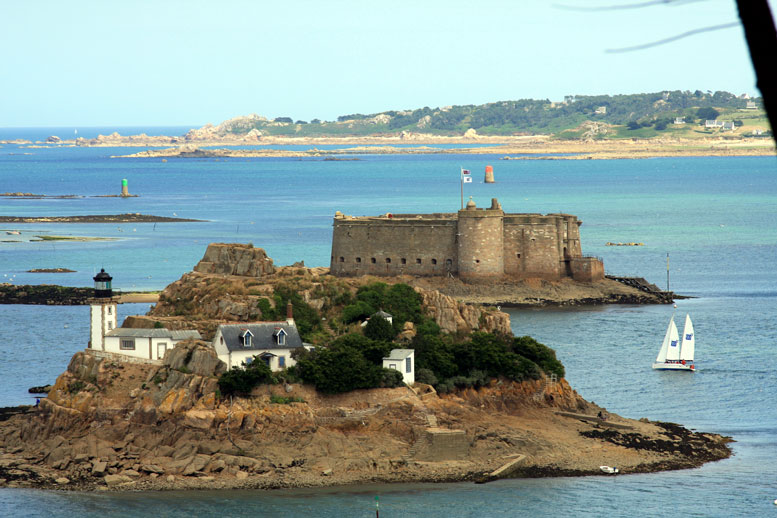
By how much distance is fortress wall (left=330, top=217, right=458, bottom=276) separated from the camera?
254 feet

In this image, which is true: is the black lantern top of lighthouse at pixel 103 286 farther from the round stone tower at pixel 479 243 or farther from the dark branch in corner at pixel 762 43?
the dark branch in corner at pixel 762 43

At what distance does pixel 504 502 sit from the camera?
3472cm

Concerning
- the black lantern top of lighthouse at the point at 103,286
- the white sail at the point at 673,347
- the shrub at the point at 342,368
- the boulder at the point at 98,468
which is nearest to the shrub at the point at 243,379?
the shrub at the point at 342,368

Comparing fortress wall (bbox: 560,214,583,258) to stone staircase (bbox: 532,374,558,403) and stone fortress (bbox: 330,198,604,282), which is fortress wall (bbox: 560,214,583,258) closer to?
stone fortress (bbox: 330,198,604,282)

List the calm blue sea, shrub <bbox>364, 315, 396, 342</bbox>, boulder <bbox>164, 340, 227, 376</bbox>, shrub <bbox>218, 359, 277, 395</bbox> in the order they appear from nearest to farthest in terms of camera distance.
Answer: the calm blue sea → shrub <bbox>218, 359, 277, 395</bbox> → boulder <bbox>164, 340, 227, 376</bbox> → shrub <bbox>364, 315, 396, 342</bbox>

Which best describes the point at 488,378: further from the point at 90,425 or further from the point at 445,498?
the point at 90,425

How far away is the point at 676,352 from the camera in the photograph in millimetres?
56219

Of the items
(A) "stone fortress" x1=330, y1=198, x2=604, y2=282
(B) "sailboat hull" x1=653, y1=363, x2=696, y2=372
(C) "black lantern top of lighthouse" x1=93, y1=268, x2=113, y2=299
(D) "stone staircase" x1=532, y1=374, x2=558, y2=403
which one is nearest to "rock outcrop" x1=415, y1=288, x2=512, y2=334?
(D) "stone staircase" x1=532, y1=374, x2=558, y2=403

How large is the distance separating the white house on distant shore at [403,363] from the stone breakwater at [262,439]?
47 cm

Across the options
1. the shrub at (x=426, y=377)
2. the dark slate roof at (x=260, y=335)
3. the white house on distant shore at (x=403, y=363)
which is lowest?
the shrub at (x=426, y=377)

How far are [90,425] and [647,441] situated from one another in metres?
16.3

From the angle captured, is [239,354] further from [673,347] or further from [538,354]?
[673,347]

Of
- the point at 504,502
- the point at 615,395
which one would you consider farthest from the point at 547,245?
the point at 504,502

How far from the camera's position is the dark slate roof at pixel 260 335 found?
1543 inches
